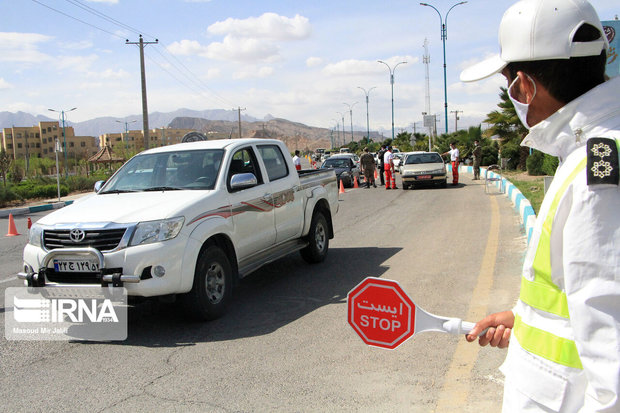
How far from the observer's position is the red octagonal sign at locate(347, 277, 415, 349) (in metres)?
1.95

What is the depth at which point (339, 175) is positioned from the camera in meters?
25.2

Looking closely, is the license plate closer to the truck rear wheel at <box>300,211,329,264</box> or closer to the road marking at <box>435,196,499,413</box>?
the road marking at <box>435,196,499,413</box>

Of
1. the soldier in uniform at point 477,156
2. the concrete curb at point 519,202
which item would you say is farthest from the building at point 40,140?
the concrete curb at point 519,202

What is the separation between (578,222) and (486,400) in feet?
9.31

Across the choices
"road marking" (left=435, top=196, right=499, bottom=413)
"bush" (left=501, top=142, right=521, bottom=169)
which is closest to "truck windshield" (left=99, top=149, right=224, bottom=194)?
"road marking" (left=435, top=196, right=499, bottom=413)

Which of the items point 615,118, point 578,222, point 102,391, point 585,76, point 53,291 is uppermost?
point 585,76

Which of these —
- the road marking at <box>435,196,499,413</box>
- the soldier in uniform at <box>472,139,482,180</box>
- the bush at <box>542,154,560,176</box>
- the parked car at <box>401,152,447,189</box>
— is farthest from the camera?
the soldier in uniform at <box>472,139,482,180</box>

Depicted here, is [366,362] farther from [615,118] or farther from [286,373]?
[615,118]

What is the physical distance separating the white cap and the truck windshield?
511 centimetres

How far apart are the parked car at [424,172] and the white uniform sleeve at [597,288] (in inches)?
842

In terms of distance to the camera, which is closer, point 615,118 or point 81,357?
point 615,118

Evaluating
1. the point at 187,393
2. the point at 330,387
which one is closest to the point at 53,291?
the point at 187,393

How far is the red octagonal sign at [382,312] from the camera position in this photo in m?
1.95

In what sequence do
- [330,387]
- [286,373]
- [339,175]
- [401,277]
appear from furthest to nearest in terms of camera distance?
1. [339,175]
2. [401,277]
3. [286,373]
4. [330,387]
